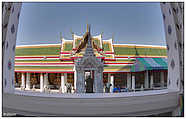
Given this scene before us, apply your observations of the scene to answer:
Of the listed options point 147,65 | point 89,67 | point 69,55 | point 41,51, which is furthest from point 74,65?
point 147,65

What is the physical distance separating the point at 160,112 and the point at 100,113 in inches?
18.9

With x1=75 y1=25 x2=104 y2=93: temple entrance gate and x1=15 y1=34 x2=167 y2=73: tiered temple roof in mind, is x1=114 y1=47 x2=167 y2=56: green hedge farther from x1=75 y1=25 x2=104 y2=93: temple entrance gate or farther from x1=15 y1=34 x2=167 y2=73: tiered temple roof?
x1=75 y1=25 x2=104 y2=93: temple entrance gate

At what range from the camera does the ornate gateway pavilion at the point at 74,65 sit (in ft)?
17.8

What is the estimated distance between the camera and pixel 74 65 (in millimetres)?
5332

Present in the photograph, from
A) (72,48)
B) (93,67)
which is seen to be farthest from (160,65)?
(72,48)

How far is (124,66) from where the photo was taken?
5480mm

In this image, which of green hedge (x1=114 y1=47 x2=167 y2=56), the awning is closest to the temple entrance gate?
the awning

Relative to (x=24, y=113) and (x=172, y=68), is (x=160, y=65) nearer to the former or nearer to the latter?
(x=172, y=68)

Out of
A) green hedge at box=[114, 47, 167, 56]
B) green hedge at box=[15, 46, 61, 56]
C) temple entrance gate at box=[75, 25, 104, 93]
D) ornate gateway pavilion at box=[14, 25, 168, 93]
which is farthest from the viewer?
green hedge at box=[114, 47, 167, 56]

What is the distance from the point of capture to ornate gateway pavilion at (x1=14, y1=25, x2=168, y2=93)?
543 centimetres

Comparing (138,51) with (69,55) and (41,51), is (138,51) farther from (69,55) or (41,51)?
(41,51)

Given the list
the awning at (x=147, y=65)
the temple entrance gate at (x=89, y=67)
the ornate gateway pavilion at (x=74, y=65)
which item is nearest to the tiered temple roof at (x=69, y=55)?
the ornate gateway pavilion at (x=74, y=65)

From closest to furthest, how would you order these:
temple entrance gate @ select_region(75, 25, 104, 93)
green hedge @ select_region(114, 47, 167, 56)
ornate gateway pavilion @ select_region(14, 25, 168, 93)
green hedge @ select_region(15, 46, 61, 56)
Answer: temple entrance gate @ select_region(75, 25, 104, 93) < ornate gateway pavilion @ select_region(14, 25, 168, 93) < green hedge @ select_region(15, 46, 61, 56) < green hedge @ select_region(114, 47, 167, 56)

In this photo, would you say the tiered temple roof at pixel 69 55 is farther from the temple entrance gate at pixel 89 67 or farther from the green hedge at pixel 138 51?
the temple entrance gate at pixel 89 67
